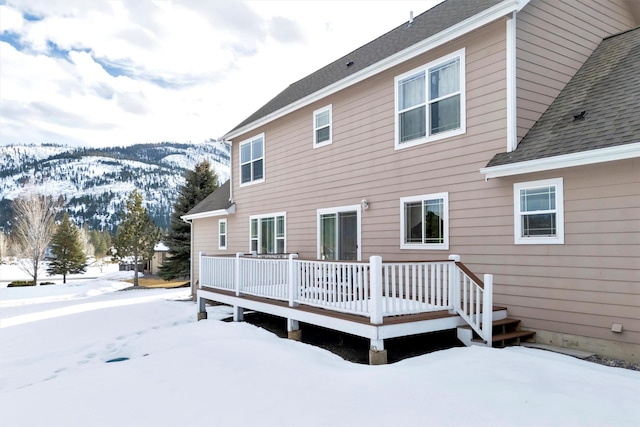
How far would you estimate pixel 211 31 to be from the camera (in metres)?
13.9

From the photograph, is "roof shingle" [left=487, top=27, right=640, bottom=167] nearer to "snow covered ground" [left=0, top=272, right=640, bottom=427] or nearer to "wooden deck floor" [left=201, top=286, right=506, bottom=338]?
"wooden deck floor" [left=201, top=286, right=506, bottom=338]

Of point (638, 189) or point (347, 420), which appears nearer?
point (347, 420)

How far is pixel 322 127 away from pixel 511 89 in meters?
4.96

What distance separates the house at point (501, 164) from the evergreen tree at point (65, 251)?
28.6m

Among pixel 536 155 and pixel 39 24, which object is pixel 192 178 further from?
pixel 536 155

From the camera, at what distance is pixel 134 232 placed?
27234 millimetres

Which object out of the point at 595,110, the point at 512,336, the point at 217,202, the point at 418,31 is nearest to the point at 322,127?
the point at 418,31

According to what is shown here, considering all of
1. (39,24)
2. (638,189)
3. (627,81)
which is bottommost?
(638,189)

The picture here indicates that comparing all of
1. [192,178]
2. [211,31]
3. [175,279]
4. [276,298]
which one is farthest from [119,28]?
[175,279]

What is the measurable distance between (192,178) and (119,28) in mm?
10566

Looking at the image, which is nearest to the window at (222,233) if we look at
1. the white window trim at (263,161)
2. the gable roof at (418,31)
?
the white window trim at (263,161)

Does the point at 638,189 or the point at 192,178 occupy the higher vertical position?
the point at 192,178

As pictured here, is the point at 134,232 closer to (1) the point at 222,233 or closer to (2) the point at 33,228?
(2) the point at 33,228

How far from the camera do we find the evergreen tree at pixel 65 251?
1296 inches
